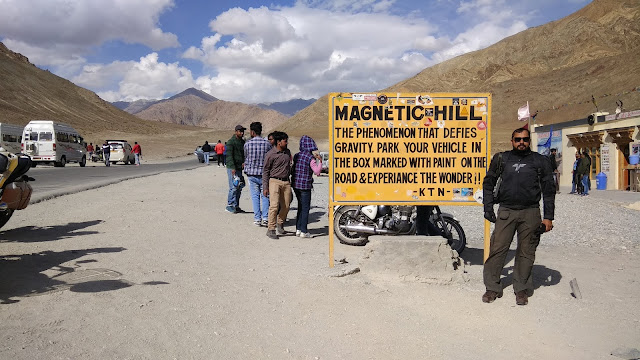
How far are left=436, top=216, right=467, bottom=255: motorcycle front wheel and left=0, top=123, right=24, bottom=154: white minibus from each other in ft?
99.9

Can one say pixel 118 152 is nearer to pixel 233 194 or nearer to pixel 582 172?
pixel 233 194

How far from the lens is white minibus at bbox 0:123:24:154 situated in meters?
31.2

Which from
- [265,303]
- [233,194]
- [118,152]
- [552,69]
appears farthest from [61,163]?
[552,69]

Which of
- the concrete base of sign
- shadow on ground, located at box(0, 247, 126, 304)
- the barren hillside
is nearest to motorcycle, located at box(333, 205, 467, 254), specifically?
the concrete base of sign

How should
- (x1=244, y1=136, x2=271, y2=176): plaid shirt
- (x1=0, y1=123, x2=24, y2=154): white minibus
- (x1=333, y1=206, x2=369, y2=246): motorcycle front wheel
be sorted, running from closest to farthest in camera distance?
1. (x1=333, y1=206, x2=369, y2=246): motorcycle front wheel
2. (x1=244, y1=136, x2=271, y2=176): plaid shirt
3. (x1=0, y1=123, x2=24, y2=154): white minibus

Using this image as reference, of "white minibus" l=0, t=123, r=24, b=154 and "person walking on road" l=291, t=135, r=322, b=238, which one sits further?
"white minibus" l=0, t=123, r=24, b=154

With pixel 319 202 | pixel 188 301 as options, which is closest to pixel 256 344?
pixel 188 301

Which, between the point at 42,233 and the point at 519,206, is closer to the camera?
the point at 519,206

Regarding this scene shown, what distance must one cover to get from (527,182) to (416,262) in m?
1.57

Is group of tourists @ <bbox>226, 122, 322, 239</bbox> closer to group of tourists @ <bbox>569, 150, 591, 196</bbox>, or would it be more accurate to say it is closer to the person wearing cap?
the person wearing cap

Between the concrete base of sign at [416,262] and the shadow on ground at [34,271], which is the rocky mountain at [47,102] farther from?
the concrete base of sign at [416,262]

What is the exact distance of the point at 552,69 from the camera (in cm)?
11069

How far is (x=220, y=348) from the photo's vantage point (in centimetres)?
397

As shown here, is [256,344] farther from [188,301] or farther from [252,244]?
[252,244]
